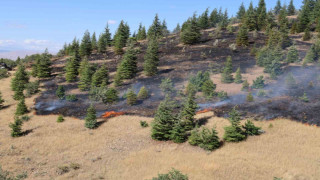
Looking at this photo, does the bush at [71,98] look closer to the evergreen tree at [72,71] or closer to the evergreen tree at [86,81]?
the evergreen tree at [86,81]

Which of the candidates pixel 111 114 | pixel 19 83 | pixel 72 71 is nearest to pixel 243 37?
pixel 72 71

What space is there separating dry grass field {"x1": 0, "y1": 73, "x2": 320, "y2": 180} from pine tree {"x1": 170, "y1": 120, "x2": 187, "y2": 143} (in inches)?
24.3

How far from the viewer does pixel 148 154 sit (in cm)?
2497

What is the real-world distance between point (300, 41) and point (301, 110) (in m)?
44.0

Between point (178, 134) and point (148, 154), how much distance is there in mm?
4108

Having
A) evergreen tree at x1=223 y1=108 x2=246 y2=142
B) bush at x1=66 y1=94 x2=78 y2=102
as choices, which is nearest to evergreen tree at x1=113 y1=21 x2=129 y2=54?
bush at x1=66 y1=94 x2=78 y2=102

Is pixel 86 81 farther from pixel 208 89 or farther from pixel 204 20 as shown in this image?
pixel 204 20

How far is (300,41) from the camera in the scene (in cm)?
6388

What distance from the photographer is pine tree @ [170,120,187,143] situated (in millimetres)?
26391

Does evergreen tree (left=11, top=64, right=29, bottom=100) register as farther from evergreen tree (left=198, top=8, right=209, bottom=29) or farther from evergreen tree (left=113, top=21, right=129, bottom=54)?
evergreen tree (left=198, top=8, right=209, bottom=29)

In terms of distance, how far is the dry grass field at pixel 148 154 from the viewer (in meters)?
20.2

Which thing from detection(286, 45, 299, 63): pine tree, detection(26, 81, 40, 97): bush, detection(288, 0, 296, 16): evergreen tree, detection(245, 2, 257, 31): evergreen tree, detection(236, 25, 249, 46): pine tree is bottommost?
detection(26, 81, 40, 97): bush

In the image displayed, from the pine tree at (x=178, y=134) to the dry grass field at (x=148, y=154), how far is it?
24.3 inches

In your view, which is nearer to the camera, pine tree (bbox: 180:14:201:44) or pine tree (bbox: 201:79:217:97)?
pine tree (bbox: 201:79:217:97)
